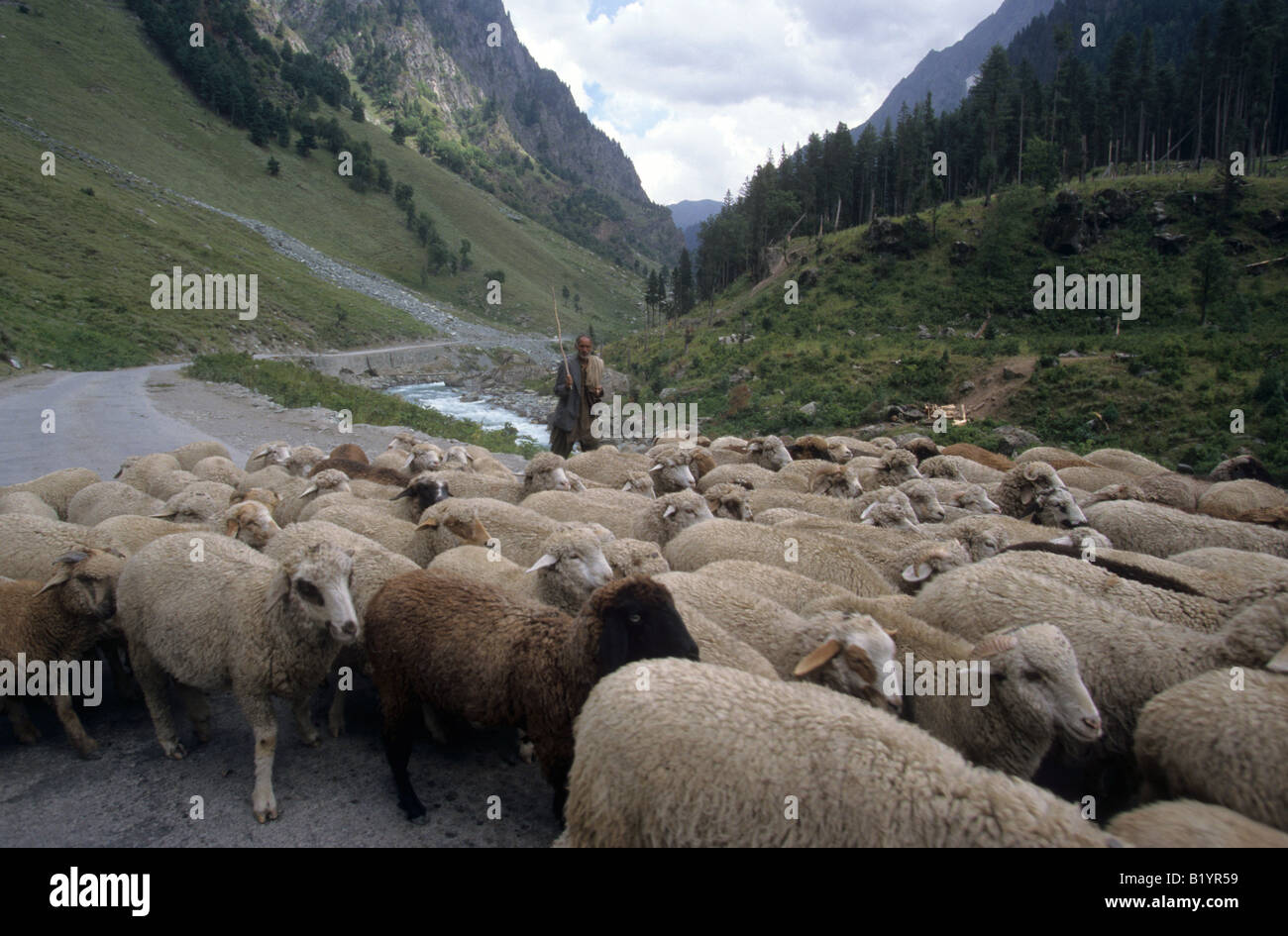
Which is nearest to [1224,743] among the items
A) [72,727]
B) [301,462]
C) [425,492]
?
[72,727]

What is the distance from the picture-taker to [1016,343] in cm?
3556

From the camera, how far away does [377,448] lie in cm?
1747

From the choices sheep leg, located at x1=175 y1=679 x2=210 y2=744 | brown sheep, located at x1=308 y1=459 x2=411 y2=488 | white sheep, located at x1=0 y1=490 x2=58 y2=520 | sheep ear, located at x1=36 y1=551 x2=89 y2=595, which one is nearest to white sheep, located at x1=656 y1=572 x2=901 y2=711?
sheep leg, located at x1=175 y1=679 x2=210 y2=744

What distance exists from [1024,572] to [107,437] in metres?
19.7

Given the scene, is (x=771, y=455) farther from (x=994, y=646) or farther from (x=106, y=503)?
(x=106, y=503)

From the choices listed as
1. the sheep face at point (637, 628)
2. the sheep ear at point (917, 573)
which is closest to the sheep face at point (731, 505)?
the sheep ear at point (917, 573)

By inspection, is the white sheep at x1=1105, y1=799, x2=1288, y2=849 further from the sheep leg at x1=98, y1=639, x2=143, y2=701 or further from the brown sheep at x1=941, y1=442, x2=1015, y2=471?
the brown sheep at x1=941, y1=442, x2=1015, y2=471

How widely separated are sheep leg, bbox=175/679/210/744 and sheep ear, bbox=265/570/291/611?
3.43 feet

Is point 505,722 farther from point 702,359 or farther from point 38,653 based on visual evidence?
point 702,359

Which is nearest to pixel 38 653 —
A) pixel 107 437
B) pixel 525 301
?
pixel 107 437

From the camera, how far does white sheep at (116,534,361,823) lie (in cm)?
434

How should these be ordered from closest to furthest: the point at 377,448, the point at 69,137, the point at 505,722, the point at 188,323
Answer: the point at 505,722 → the point at 377,448 → the point at 188,323 → the point at 69,137

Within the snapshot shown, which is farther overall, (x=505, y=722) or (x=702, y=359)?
(x=702, y=359)
